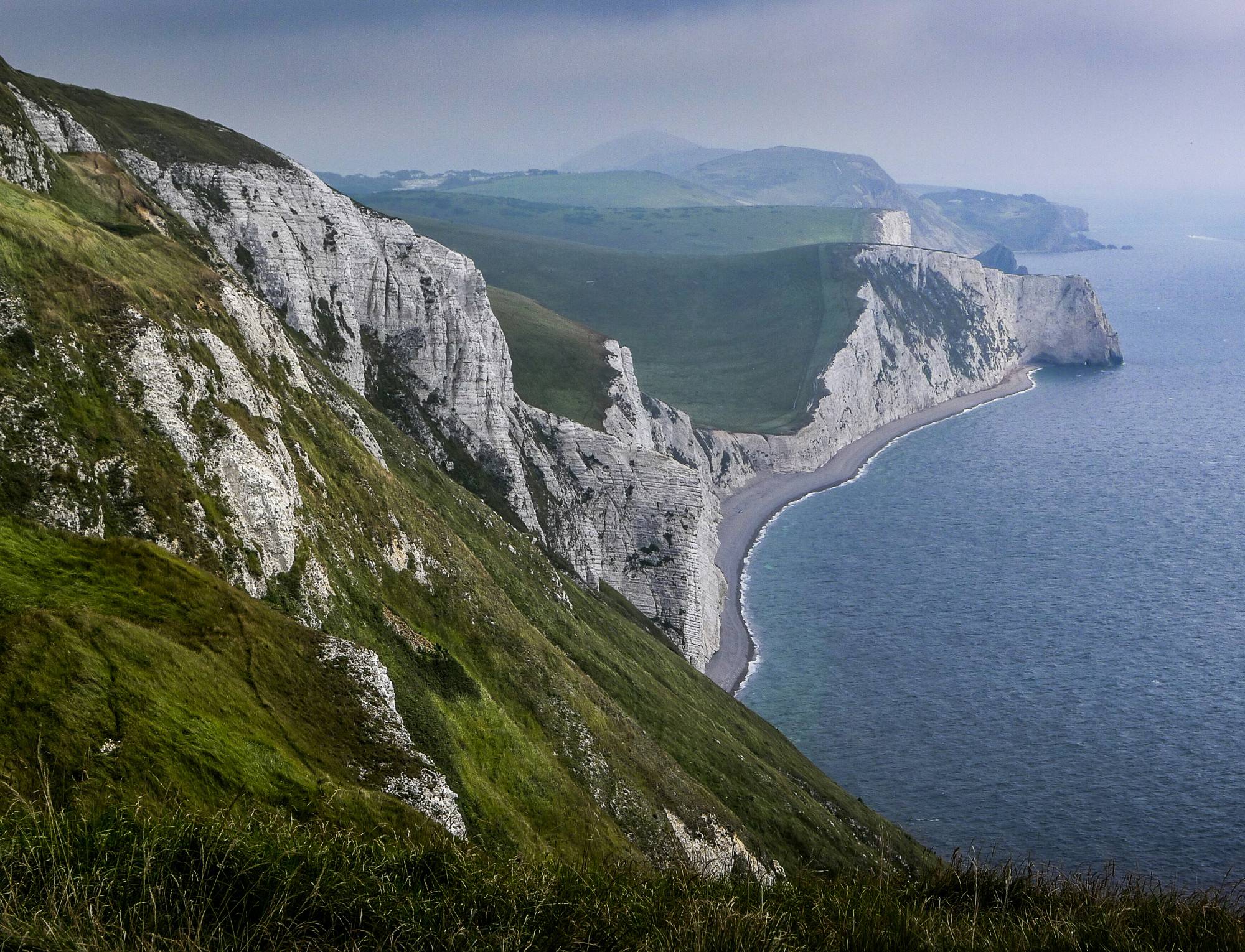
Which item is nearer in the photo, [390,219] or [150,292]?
[150,292]

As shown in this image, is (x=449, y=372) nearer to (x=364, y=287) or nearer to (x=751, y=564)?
(x=364, y=287)

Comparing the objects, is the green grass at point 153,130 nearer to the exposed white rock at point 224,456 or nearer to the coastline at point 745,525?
the exposed white rock at point 224,456

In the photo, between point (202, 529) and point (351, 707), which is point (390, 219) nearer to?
point (202, 529)

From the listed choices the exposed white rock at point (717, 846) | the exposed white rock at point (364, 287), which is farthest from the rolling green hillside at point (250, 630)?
the exposed white rock at point (364, 287)

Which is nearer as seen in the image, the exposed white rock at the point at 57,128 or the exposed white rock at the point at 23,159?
the exposed white rock at the point at 23,159

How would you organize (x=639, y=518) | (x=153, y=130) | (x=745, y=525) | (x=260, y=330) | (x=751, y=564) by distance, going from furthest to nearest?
1. (x=745, y=525)
2. (x=751, y=564)
3. (x=639, y=518)
4. (x=153, y=130)
5. (x=260, y=330)

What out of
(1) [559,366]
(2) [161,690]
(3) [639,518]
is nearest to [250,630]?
(2) [161,690]

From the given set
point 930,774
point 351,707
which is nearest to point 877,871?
point 351,707
